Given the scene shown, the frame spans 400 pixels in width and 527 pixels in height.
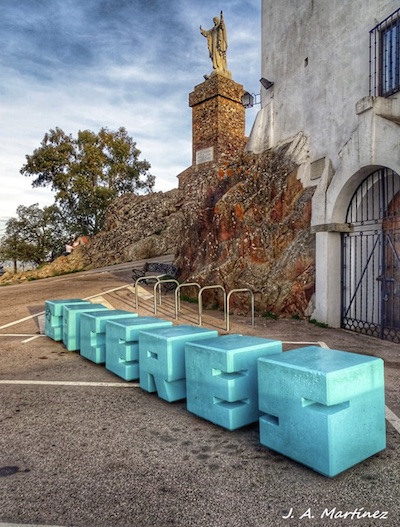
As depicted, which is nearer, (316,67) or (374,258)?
(374,258)

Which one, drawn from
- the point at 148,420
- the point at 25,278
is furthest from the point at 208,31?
the point at 148,420

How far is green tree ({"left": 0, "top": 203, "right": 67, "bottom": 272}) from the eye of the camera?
33.2 meters

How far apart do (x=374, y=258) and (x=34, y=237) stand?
31790 millimetres

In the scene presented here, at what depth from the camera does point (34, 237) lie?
34500mm

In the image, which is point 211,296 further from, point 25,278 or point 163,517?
point 25,278

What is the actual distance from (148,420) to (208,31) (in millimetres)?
29813

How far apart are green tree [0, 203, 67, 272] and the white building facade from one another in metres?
28.1

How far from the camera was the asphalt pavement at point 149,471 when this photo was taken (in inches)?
97.4

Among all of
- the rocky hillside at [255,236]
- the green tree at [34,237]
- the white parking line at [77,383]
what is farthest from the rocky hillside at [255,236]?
the green tree at [34,237]

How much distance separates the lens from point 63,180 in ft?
115

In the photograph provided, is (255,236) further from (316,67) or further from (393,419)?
(393,419)

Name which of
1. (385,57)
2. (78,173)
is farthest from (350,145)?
(78,173)

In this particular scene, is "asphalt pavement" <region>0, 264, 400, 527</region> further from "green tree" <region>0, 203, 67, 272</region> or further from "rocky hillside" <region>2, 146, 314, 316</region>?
"green tree" <region>0, 203, 67, 272</region>

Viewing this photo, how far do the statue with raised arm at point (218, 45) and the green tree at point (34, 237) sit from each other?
751 inches
